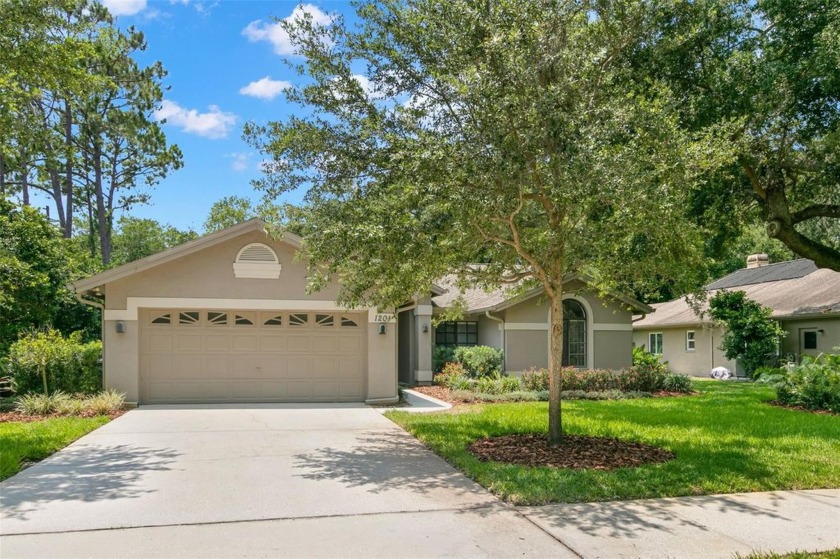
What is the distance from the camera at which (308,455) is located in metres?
8.78

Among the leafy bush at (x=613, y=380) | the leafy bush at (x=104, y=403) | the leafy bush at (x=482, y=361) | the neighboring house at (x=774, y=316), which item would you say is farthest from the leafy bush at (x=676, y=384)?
the leafy bush at (x=104, y=403)

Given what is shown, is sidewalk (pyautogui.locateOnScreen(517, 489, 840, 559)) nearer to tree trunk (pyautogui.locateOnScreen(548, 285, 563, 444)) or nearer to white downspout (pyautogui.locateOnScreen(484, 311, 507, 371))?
tree trunk (pyautogui.locateOnScreen(548, 285, 563, 444))

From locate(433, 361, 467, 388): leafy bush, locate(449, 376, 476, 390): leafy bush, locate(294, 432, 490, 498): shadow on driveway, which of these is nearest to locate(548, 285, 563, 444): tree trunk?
locate(294, 432, 490, 498): shadow on driveway

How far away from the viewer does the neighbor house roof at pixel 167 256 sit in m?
13.5

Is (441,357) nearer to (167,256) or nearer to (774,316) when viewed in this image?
(167,256)

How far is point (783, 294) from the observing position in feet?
78.1

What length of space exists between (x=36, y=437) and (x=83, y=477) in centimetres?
301

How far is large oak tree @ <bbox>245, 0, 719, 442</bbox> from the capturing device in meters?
6.82

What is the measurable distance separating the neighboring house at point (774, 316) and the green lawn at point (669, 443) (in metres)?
6.99

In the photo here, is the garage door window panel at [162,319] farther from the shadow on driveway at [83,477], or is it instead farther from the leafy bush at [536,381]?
the leafy bush at [536,381]

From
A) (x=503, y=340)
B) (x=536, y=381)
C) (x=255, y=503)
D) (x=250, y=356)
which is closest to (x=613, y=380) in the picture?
(x=536, y=381)

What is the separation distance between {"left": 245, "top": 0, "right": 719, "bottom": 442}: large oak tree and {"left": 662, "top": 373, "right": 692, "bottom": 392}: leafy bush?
898 cm

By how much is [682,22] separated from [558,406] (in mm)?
7434

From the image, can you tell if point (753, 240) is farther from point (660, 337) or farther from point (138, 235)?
point (138, 235)
